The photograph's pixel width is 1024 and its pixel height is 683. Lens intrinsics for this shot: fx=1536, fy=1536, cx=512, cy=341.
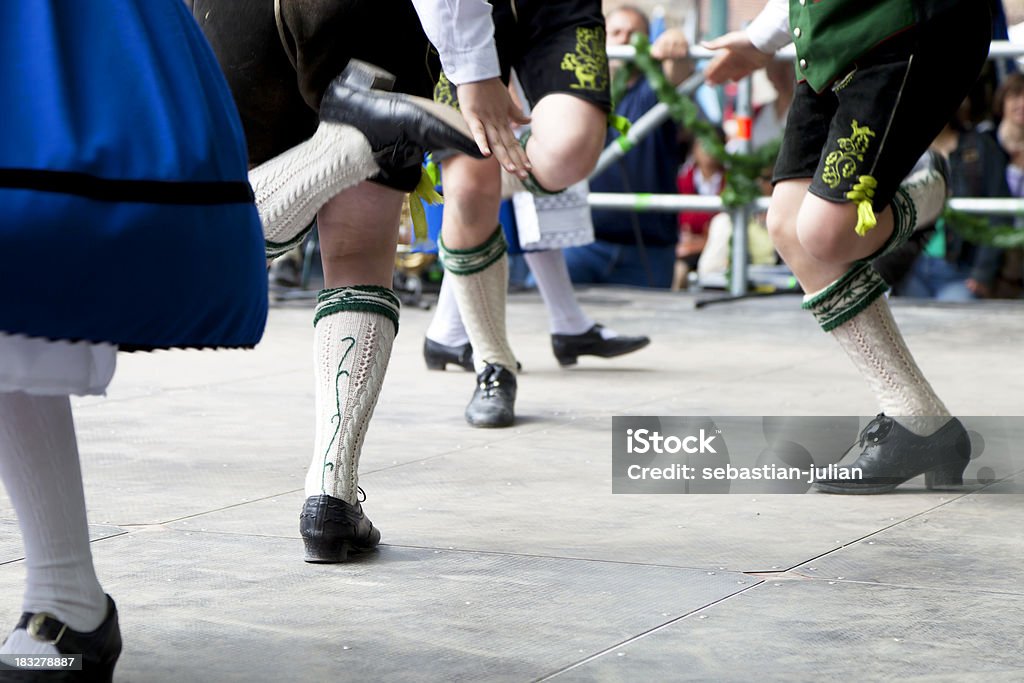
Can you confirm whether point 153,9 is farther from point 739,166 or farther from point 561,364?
point 739,166

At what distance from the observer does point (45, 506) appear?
6.10 ft

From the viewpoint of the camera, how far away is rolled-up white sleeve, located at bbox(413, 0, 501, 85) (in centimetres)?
253

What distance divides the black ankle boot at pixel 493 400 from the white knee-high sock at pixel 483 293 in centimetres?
4

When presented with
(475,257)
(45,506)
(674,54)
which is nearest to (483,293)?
(475,257)

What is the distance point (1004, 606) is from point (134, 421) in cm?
246

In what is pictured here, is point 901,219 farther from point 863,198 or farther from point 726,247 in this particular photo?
point 726,247

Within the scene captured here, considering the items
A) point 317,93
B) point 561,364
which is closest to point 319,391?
point 317,93

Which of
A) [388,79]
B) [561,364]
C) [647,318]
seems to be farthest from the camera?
[647,318]

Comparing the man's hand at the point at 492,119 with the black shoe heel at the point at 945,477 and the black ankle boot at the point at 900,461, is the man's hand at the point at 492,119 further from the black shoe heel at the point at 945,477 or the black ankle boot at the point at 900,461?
the black shoe heel at the point at 945,477

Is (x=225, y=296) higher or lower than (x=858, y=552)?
higher

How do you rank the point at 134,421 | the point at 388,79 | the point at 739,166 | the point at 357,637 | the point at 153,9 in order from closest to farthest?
1. the point at 153,9
2. the point at 357,637
3. the point at 388,79
4. the point at 134,421
5. the point at 739,166

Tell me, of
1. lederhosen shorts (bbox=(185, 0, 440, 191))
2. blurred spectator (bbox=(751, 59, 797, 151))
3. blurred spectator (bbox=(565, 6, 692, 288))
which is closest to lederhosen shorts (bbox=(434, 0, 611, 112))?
lederhosen shorts (bbox=(185, 0, 440, 191))

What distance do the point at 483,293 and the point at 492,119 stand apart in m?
1.59

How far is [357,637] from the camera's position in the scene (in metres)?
2.14
